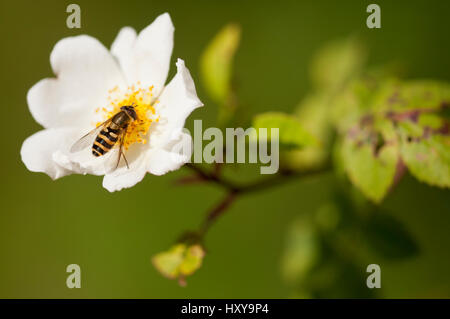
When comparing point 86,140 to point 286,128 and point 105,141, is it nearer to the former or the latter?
point 105,141

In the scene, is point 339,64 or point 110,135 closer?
point 110,135

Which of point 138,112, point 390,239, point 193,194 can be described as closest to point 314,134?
point 390,239

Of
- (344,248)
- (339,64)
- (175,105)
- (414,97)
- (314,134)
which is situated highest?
(339,64)

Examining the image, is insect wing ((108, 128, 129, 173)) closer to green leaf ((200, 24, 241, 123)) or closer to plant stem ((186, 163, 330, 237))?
plant stem ((186, 163, 330, 237))

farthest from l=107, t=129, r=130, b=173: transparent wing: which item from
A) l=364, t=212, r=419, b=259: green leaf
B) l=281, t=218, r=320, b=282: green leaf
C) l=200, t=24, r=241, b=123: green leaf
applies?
l=364, t=212, r=419, b=259: green leaf

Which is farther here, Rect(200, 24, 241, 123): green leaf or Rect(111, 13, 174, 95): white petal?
Rect(200, 24, 241, 123): green leaf

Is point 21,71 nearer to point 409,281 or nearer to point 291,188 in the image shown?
point 291,188
